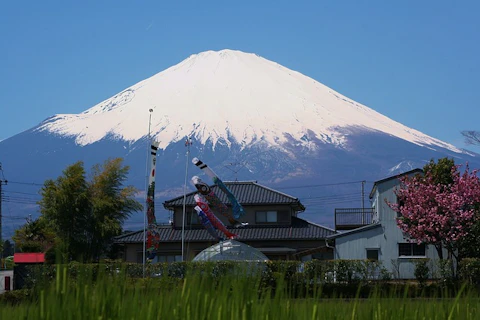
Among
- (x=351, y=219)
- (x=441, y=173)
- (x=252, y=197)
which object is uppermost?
(x=441, y=173)

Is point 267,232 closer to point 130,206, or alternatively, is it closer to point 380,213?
point 380,213

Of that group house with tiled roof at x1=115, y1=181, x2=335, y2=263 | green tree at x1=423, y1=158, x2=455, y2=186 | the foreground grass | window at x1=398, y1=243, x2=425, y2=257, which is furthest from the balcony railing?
the foreground grass

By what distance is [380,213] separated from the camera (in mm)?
52031

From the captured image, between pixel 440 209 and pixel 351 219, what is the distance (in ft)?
67.6

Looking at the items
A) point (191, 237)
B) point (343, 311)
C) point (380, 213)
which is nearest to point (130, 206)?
point (191, 237)

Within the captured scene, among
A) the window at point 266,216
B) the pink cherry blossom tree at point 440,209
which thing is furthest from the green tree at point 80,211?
the pink cherry blossom tree at point 440,209

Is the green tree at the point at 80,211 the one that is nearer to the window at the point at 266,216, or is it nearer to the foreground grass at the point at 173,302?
the window at the point at 266,216

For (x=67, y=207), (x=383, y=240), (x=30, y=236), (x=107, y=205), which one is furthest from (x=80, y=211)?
(x=383, y=240)

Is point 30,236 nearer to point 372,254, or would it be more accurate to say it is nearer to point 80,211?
point 80,211

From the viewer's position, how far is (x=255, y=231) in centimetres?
6191

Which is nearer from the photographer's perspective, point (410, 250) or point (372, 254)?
point (410, 250)

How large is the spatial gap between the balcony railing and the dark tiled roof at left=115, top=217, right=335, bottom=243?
3.68ft

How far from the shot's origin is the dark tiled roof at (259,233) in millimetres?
60969

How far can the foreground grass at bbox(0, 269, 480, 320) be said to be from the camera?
491cm
